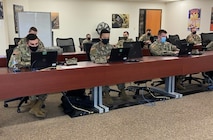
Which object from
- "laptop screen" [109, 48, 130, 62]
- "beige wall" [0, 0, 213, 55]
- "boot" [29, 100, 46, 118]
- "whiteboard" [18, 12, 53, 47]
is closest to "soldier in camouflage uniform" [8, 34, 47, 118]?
"boot" [29, 100, 46, 118]

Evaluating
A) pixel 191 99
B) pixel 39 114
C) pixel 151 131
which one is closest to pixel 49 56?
pixel 39 114

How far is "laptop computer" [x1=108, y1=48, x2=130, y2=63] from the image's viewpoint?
11.9 ft

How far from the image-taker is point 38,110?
336cm

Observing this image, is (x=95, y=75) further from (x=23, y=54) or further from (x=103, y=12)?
(x=103, y=12)

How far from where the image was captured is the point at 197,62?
14.0 ft

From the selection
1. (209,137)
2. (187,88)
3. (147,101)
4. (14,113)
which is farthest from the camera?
(187,88)

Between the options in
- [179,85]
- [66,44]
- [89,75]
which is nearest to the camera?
[89,75]

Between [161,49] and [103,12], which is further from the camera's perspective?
[103,12]

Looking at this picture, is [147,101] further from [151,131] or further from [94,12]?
[94,12]

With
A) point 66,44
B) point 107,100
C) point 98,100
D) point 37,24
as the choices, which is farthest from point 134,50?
point 37,24

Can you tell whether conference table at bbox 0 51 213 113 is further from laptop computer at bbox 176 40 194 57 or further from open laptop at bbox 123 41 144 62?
open laptop at bbox 123 41 144 62

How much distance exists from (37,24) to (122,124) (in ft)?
15.2

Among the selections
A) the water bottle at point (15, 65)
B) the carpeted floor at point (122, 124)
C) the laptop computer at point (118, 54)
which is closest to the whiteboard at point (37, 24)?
the carpeted floor at point (122, 124)

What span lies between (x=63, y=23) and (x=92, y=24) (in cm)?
125
